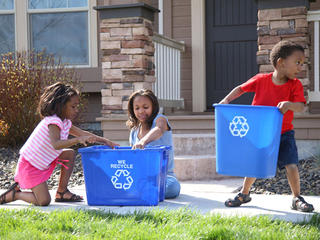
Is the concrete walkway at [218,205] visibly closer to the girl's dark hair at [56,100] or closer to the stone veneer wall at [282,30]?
the girl's dark hair at [56,100]

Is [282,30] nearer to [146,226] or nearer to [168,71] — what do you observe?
[168,71]

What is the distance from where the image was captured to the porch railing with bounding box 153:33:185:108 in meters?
7.01

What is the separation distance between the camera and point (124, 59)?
6414mm

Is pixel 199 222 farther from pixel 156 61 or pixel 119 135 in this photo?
pixel 156 61

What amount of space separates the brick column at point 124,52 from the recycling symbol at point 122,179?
8.49 feet

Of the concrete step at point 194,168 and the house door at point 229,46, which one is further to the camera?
the house door at point 229,46

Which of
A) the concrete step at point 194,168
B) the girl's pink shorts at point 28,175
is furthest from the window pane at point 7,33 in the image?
the girl's pink shorts at point 28,175

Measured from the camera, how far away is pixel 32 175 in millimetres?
4094

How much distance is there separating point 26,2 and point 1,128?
8.58 ft

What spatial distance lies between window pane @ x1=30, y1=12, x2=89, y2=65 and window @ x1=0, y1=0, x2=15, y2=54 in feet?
1.24

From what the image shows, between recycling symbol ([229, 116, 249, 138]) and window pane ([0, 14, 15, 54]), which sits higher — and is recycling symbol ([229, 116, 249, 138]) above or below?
below

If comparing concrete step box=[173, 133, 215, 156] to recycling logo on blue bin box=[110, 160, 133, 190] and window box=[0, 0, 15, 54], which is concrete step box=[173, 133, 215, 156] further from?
window box=[0, 0, 15, 54]

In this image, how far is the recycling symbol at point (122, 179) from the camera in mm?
3895

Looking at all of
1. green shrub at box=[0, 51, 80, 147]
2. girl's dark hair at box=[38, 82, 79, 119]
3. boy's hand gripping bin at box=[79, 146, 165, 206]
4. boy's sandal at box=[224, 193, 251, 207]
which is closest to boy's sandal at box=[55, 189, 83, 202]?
boy's hand gripping bin at box=[79, 146, 165, 206]
